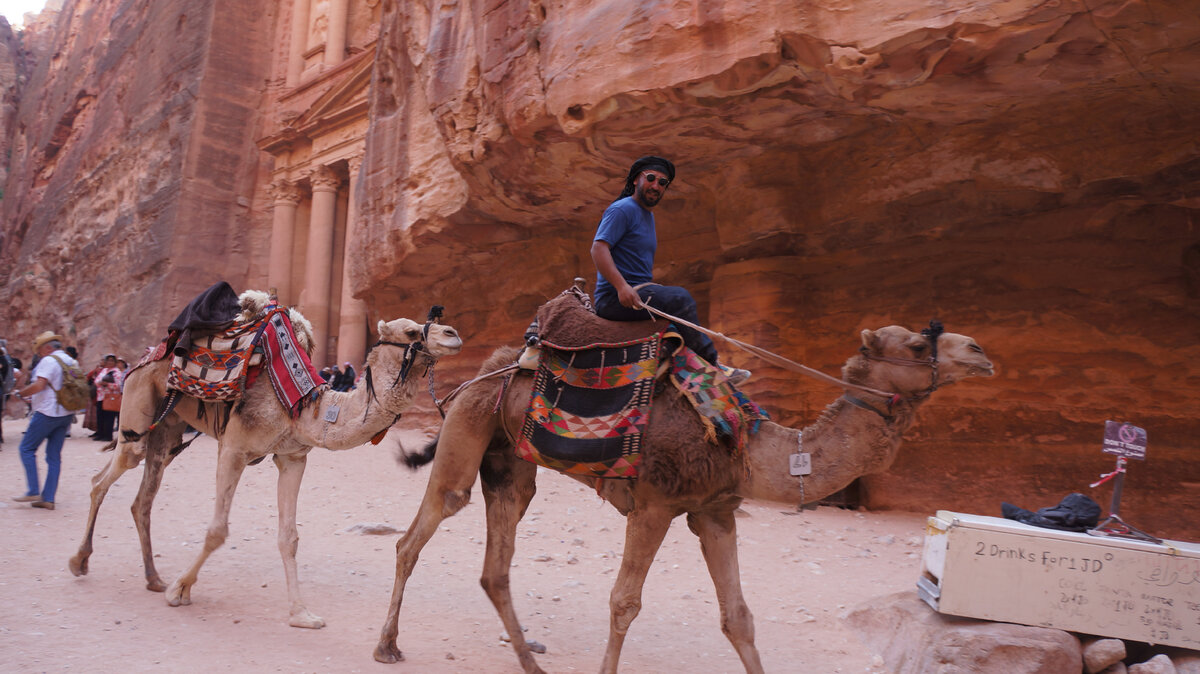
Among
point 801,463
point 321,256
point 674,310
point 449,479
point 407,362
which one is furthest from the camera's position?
point 321,256

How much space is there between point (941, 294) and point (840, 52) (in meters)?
3.54

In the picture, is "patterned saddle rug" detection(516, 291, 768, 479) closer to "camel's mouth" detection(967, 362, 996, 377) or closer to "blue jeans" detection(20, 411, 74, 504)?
"camel's mouth" detection(967, 362, 996, 377)

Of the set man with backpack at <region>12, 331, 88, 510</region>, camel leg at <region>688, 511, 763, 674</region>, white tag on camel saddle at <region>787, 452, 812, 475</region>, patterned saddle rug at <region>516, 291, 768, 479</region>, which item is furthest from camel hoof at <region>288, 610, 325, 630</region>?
man with backpack at <region>12, 331, 88, 510</region>

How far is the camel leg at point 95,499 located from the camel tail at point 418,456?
2.39 meters

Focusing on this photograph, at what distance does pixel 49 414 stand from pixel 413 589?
5.13 m

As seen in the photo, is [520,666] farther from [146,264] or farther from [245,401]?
[146,264]

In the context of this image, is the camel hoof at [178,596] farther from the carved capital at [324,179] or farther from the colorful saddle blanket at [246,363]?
the carved capital at [324,179]

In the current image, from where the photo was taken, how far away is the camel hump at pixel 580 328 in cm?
388

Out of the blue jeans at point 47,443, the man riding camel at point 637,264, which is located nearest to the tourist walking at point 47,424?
the blue jeans at point 47,443

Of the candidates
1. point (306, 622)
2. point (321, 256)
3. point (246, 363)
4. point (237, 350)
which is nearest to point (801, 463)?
point (306, 622)

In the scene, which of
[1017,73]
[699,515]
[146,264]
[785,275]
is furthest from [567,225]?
[146,264]

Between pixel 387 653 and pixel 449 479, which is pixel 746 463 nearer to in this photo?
pixel 449 479

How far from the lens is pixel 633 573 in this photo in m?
3.60

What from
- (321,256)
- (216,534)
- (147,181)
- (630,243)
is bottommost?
(216,534)
